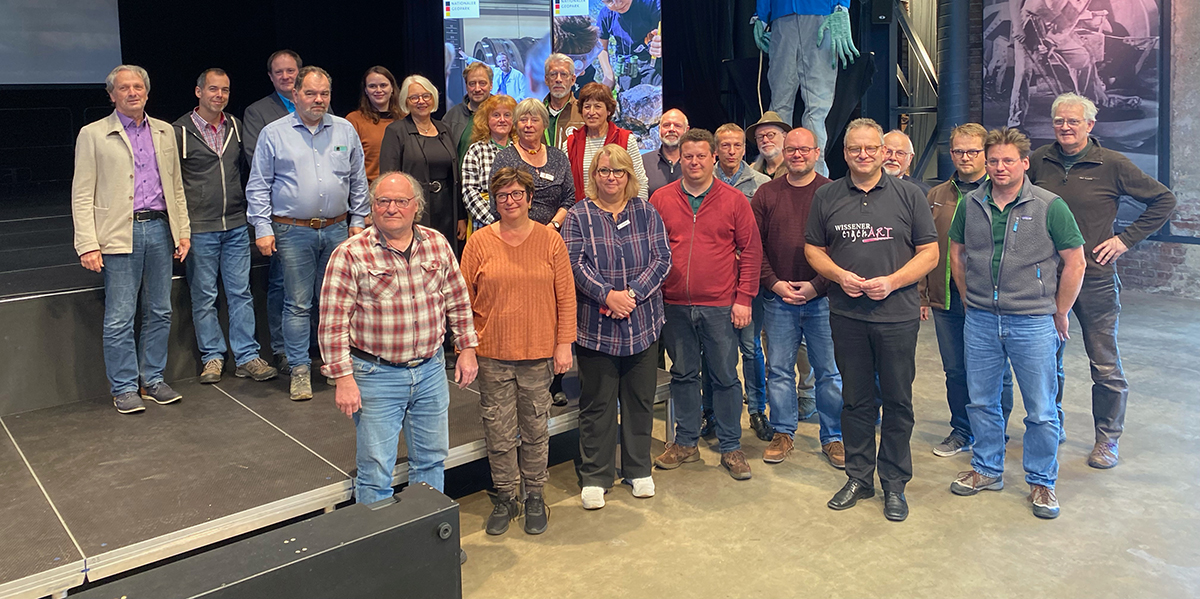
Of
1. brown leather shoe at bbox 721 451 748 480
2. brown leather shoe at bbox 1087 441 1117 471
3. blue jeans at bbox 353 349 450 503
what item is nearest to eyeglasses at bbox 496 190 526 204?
blue jeans at bbox 353 349 450 503

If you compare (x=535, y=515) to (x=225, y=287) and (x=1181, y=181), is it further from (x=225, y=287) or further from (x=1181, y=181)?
(x=1181, y=181)

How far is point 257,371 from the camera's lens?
4.47 m

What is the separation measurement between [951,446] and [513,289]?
89.9 inches

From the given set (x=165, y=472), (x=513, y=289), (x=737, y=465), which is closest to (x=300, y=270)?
(x=165, y=472)

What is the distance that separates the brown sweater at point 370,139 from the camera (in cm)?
461

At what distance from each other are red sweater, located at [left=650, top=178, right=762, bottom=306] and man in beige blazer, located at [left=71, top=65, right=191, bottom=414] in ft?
7.16

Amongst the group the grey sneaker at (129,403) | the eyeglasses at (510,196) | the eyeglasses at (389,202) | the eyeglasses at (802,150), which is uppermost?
the eyeglasses at (802,150)

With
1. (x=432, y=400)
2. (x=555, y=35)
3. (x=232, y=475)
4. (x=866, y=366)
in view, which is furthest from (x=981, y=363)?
(x=555, y=35)

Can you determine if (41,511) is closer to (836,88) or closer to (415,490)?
(415,490)

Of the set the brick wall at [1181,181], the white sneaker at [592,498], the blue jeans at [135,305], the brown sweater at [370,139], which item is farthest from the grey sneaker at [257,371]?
the brick wall at [1181,181]

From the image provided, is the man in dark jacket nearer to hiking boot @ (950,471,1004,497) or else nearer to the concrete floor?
the concrete floor

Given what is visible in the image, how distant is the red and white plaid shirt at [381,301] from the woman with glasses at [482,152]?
103 centimetres

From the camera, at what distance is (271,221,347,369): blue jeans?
4.15 meters

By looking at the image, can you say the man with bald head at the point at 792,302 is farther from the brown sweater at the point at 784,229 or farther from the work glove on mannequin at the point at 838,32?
the work glove on mannequin at the point at 838,32
